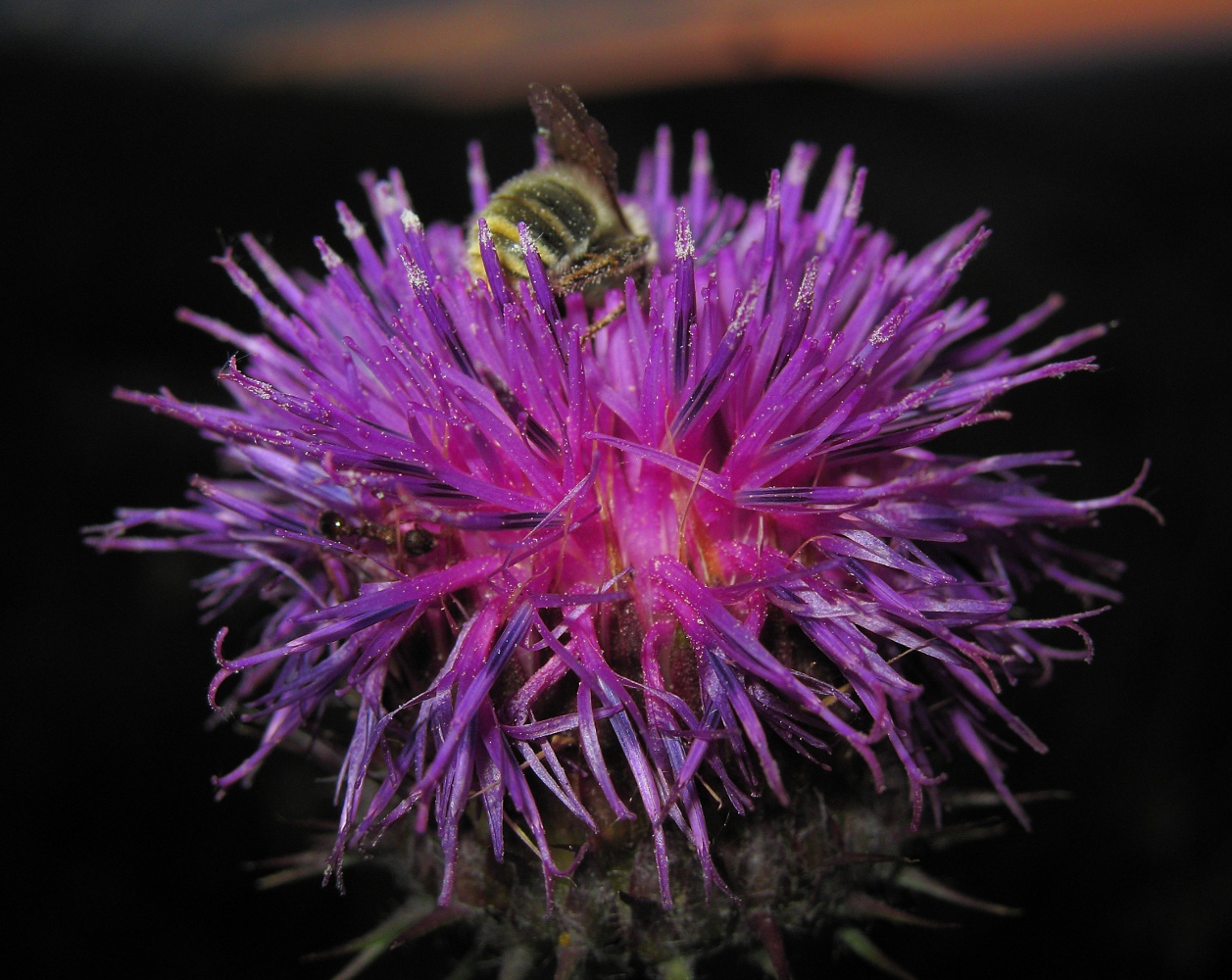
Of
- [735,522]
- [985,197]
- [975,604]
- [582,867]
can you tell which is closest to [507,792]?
[582,867]

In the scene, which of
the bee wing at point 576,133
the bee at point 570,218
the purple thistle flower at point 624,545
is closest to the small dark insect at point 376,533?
the purple thistle flower at point 624,545

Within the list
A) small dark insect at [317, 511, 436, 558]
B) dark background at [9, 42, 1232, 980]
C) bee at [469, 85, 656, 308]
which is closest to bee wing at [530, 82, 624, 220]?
bee at [469, 85, 656, 308]

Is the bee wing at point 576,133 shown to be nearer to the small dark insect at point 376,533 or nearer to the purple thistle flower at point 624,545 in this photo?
the purple thistle flower at point 624,545

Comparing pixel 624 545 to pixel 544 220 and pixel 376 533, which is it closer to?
pixel 376 533

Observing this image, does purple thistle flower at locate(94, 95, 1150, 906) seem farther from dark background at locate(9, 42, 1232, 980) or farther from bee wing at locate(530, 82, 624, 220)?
dark background at locate(9, 42, 1232, 980)

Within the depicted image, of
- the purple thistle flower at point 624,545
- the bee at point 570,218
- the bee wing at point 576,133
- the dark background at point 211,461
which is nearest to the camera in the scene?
the purple thistle flower at point 624,545

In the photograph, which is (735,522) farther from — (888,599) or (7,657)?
(7,657)
